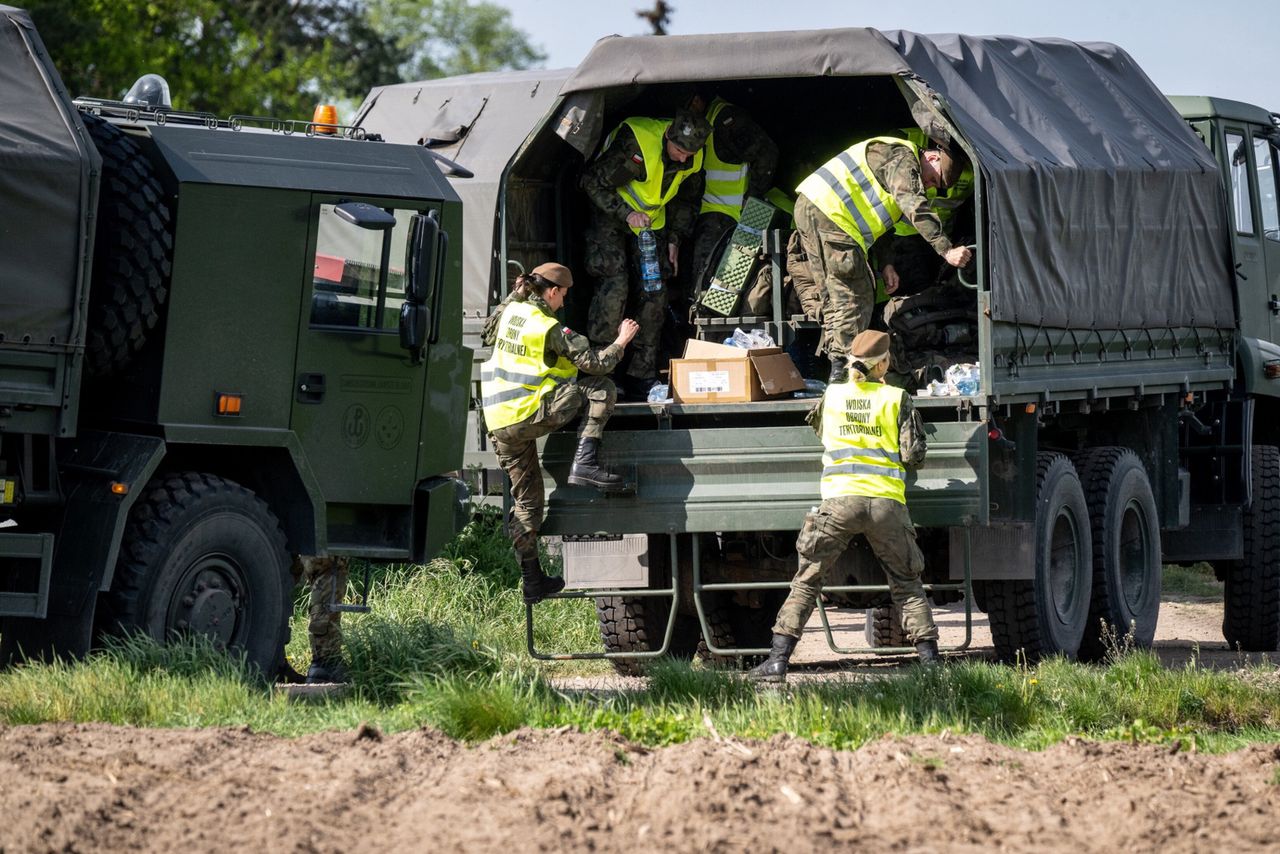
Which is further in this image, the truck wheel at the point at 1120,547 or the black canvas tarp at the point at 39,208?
the truck wheel at the point at 1120,547

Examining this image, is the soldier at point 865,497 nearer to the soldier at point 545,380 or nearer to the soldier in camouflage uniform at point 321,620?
the soldier at point 545,380

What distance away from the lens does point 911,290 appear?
1104cm

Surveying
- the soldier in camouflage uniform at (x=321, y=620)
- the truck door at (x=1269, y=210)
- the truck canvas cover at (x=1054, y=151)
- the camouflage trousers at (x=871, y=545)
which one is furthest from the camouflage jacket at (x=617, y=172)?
the truck door at (x=1269, y=210)

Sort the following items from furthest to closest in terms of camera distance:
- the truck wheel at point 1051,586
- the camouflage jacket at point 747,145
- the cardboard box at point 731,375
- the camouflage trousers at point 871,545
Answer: the camouflage jacket at point 747,145 → the truck wheel at point 1051,586 → the cardboard box at point 731,375 → the camouflage trousers at point 871,545

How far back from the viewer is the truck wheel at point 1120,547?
1149 centimetres

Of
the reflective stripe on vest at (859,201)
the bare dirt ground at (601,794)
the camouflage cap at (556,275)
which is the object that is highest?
the reflective stripe on vest at (859,201)

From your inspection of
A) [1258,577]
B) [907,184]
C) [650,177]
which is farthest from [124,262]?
[1258,577]

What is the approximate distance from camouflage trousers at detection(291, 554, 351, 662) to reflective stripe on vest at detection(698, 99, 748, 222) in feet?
9.96

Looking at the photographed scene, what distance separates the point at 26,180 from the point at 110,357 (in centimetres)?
90

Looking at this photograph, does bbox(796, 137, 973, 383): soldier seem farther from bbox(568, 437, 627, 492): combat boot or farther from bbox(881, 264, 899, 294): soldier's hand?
bbox(568, 437, 627, 492): combat boot

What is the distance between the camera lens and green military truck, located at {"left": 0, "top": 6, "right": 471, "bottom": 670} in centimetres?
832

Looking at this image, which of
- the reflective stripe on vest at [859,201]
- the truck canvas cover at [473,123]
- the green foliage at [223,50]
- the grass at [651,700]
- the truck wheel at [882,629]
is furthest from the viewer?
the green foliage at [223,50]

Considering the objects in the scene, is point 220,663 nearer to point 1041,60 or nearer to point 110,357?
point 110,357

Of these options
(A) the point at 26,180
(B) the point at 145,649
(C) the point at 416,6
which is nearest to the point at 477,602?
(B) the point at 145,649
